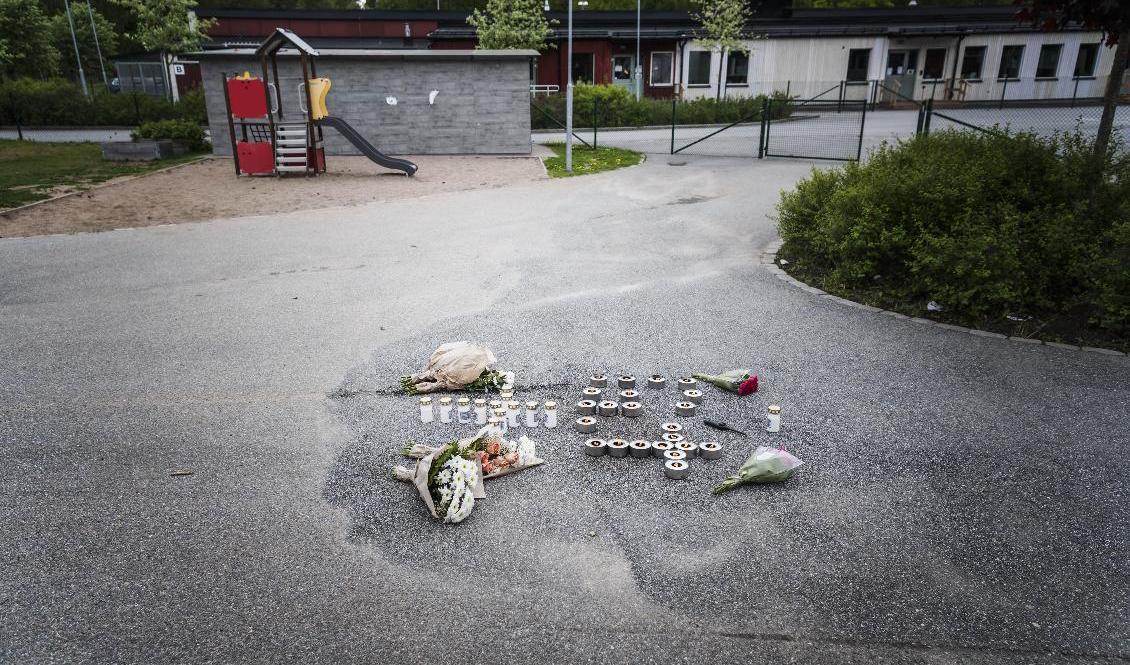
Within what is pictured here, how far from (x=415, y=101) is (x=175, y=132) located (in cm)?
795

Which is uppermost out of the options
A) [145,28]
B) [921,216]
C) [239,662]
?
[145,28]

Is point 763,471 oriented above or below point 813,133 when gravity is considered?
below

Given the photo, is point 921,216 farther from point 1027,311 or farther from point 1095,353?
point 1095,353

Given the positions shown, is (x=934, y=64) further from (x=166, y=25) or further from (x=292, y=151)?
(x=166, y=25)

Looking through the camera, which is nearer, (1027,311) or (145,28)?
(1027,311)

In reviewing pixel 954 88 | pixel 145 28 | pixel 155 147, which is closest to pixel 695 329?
Answer: pixel 155 147

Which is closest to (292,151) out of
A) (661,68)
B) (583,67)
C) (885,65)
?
(583,67)

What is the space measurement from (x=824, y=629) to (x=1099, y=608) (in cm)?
139

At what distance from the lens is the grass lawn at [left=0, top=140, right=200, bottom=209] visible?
610 inches

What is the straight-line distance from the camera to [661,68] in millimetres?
40500

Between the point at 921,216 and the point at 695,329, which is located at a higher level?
the point at 921,216

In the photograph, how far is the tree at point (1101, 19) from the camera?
723 centimetres

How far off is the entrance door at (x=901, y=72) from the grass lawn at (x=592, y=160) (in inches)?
Answer: 878

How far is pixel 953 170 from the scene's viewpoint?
837 centimetres
